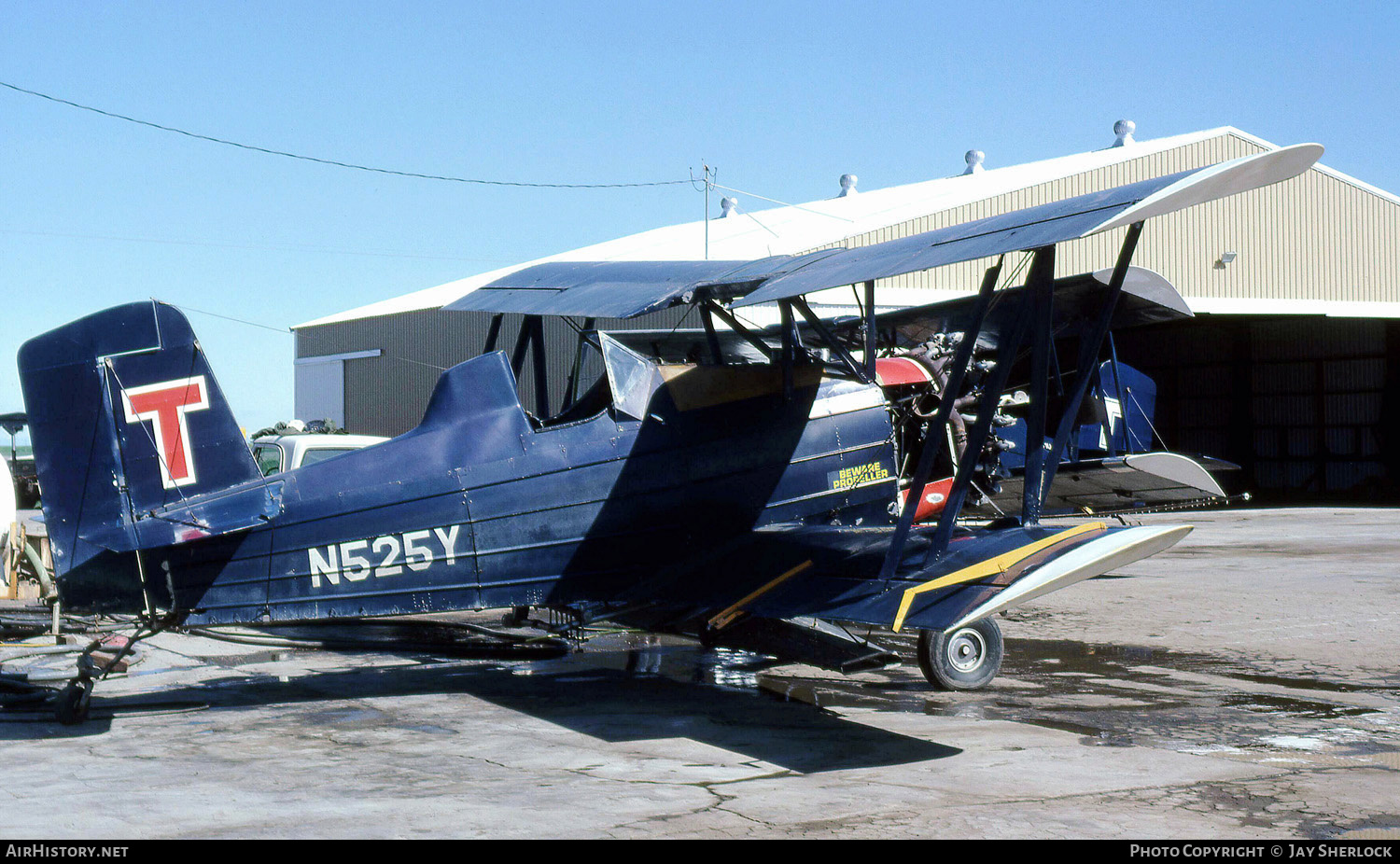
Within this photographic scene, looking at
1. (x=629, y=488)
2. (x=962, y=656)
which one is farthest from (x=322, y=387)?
(x=962, y=656)

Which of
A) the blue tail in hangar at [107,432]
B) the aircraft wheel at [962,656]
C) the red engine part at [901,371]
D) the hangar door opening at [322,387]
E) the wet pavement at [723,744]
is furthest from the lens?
the hangar door opening at [322,387]

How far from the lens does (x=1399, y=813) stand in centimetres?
475

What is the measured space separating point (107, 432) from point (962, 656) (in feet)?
16.9

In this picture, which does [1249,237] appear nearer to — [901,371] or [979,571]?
[901,371]

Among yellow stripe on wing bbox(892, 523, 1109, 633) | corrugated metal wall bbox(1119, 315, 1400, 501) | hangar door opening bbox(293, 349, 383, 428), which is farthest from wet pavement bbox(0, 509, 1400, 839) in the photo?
corrugated metal wall bbox(1119, 315, 1400, 501)

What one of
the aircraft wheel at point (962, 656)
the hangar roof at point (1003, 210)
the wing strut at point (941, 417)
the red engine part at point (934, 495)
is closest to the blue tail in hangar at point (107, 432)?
the wing strut at point (941, 417)

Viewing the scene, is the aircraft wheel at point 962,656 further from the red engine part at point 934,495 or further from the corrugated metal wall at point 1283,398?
the corrugated metal wall at point 1283,398

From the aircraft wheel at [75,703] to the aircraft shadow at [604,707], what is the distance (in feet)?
0.31

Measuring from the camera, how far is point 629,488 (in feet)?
24.6

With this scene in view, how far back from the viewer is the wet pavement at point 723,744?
15.6 feet

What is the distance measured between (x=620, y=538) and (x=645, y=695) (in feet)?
3.38

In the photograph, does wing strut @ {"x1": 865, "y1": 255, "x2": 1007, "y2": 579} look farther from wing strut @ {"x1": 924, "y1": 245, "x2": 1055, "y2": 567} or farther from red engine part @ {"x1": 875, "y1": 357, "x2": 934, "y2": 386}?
red engine part @ {"x1": 875, "y1": 357, "x2": 934, "y2": 386}
